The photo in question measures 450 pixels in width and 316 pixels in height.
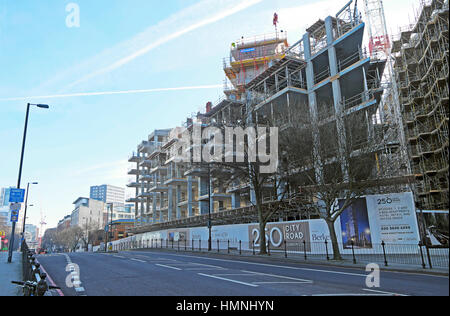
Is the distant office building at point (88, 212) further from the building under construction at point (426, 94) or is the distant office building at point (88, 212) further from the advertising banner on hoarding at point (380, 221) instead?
the advertising banner on hoarding at point (380, 221)

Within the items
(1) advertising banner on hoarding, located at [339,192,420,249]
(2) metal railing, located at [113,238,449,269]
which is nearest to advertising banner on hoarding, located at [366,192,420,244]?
(1) advertising banner on hoarding, located at [339,192,420,249]

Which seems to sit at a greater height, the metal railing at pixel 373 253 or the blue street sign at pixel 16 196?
the blue street sign at pixel 16 196

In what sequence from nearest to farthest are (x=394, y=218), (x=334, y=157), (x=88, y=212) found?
(x=394, y=218) < (x=334, y=157) < (x=88, y=212)

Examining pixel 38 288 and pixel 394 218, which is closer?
pixel 38 288

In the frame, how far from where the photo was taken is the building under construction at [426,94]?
3522cm

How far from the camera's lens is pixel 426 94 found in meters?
40.4

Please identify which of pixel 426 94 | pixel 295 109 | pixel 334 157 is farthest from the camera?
pixel 426 94

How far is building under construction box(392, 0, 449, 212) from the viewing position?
35219 mm

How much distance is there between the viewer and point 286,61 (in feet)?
125

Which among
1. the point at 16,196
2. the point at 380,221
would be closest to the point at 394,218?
the point at 380,221

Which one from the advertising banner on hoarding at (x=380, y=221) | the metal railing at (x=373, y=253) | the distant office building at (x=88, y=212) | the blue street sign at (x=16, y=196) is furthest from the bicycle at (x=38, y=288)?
the distant office building at (x=88, y=212)

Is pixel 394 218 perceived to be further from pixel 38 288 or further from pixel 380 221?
pixel 38 288

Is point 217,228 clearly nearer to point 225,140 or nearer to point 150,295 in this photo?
point 225,140
